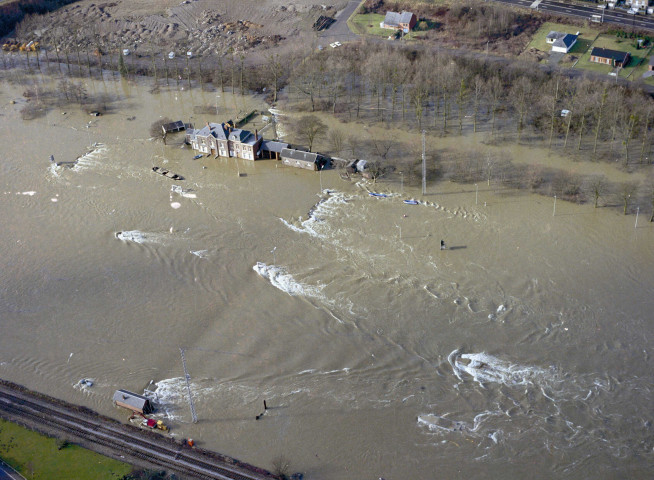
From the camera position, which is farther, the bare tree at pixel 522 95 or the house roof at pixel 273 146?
the bare tree at pixel 522 95

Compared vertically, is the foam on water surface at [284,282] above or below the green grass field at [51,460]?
above

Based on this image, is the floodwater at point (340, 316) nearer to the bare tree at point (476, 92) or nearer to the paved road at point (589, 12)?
the bare tree at point (476, 92)

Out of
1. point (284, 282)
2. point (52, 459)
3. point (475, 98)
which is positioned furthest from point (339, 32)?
point (52, 459)

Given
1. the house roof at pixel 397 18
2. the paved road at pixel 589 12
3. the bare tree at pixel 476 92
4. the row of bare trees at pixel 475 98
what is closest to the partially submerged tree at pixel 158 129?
the row of bare trees at pixel 475 98

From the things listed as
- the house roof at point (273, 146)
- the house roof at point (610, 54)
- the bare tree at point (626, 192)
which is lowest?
the bare tree at point (626, 192)

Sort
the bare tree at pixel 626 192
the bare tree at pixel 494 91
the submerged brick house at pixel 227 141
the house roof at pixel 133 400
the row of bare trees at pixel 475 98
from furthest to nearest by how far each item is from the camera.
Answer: the bare tree at pixel 494 91, the row of bare trees at pixel 475 98, the submerged brick house at pixel 227 141, the bare tree at pixel 626 192, the house roof at pixel 133 400

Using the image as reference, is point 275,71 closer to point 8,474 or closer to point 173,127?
point 173,127
